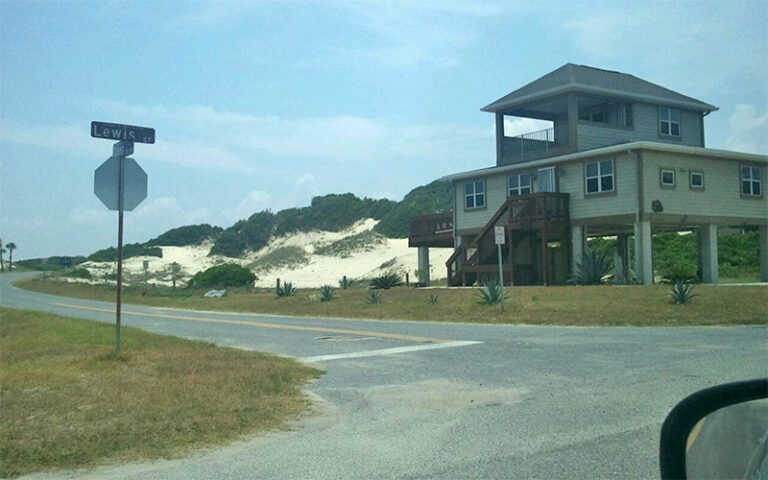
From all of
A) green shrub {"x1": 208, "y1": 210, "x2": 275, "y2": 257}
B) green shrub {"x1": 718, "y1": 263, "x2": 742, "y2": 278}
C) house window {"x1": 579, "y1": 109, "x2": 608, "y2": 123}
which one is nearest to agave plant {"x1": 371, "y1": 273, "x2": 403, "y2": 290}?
house window {"x1": 579, "y1": 109, "x2": 608, "y2": 123}

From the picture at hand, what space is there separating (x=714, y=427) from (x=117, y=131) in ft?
39.3

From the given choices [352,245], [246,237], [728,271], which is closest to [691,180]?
[728,271]

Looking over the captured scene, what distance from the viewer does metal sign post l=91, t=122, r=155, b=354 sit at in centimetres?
1286

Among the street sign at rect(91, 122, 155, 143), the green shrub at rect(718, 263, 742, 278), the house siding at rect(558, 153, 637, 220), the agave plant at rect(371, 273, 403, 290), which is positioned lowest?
the agave plant at rect(371, 273, 403, 290)

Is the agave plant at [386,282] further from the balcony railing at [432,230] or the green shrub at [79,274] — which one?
the green shrub at [79,274]

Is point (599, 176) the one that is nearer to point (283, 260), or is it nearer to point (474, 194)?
point (474, 194)

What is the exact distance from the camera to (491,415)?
845 centimetres

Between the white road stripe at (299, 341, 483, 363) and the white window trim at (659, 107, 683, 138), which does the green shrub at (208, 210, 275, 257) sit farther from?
the white road stripe at (299, 341, 483, 363)

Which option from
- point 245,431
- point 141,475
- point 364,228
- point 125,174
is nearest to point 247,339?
point 125,174

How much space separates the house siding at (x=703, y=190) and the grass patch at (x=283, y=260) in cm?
4704

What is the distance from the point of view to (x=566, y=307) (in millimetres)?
22859

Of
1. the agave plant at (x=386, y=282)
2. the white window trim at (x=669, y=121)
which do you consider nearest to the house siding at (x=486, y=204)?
the agave plant at (x=386, y=282)

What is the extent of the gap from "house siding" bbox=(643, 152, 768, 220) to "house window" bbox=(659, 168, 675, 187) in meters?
0.16

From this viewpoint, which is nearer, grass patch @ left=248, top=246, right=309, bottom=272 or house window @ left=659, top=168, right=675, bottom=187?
house window @ left=659, top=168, right=675, bottom=187
